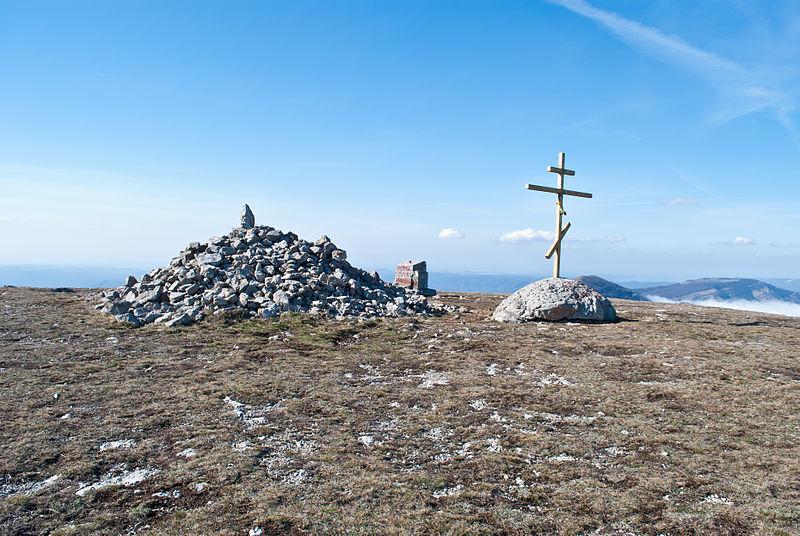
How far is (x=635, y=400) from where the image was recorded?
7.81m

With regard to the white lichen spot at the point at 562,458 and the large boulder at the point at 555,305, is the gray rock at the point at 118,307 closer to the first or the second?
the large boulder at the point at 555,305

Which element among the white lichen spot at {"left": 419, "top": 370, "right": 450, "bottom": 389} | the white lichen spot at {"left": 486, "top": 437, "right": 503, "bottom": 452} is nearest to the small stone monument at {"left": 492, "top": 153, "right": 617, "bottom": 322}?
the white lichen spot at {"left": 419, "top": 370, "right": 450, "bottom": 389}

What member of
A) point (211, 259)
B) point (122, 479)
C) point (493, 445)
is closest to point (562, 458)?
point (493, 445)

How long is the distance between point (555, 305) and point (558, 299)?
368mm

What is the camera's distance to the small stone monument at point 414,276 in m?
23.8

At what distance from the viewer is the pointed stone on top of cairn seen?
2152cm

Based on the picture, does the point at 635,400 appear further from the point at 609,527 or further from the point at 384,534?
the point at 384,534

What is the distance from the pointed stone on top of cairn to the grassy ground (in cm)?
1006

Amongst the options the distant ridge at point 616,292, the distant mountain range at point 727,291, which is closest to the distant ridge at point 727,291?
the distant mountain range at point 727,291

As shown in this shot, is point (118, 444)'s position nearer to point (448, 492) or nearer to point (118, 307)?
point (448, 492)

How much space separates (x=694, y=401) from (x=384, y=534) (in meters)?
6.29

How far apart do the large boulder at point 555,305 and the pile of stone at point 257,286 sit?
10.3 ft

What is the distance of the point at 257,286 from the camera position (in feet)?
52.8

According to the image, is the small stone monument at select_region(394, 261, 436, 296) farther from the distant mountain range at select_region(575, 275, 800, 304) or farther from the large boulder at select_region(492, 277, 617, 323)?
the distant mountain range at select_region(575, 275, 800, 304)
